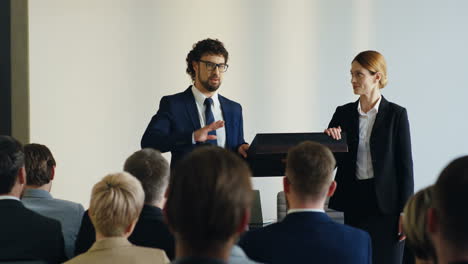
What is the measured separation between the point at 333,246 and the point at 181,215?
142cm

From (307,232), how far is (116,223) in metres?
0.71

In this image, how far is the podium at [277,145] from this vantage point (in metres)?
4.09

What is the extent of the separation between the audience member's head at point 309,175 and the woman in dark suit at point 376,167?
1.38 metres

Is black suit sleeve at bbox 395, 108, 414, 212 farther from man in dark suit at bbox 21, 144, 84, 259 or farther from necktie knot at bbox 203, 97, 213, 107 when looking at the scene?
man in dark suit at bbox 21, 144, 84, 259

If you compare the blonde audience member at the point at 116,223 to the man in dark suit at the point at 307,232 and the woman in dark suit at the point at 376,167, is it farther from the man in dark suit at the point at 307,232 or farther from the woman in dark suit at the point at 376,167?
the woman in dark suit at the point at 376,167

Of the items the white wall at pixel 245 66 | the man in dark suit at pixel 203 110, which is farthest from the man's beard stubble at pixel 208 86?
the white wall at pixel 245 66

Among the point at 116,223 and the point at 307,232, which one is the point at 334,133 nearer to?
the point at 307,232

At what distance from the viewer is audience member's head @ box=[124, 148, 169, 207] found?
313 centimetres

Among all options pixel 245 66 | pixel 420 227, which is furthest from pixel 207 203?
pixel 245 66

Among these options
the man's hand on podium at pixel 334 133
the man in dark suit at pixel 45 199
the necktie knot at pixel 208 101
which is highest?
the necktie knot at pixel 208 101

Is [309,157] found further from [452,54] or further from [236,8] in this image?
[452,54]

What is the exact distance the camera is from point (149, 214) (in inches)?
119

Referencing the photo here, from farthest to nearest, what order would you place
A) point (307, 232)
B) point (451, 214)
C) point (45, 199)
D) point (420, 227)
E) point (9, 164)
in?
point (45, 199) < point (9, 164) < point (307, 232) < point (420, 227) < point (451, 214)

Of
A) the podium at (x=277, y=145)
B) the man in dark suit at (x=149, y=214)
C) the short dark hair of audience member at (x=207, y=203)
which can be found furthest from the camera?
the podium at (x=277, y=145)
